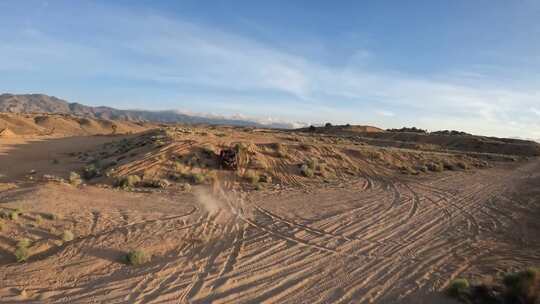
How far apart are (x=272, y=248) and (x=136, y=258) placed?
3.35 metres

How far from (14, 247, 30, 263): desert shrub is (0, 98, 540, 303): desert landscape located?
4 cm

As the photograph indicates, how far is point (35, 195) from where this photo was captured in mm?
12711

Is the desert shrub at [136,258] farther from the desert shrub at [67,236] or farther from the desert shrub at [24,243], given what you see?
the desert shrub at [24,243]

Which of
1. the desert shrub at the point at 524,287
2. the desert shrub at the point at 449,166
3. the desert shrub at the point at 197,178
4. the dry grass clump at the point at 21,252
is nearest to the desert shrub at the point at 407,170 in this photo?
the desert shrub at the point at 449,166

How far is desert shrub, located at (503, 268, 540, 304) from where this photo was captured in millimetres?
6129

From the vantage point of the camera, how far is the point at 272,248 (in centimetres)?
925

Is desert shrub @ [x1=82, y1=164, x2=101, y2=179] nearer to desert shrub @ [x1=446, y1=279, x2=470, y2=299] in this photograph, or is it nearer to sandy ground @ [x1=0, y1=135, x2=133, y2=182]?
sandy ground @ [x1=0, y1=135, x2=133, y2=182]

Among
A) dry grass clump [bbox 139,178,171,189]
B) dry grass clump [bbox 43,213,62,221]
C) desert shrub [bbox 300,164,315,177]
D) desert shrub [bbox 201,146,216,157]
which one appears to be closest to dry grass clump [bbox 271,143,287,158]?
desert shrub [bbox 300,164,315,177]

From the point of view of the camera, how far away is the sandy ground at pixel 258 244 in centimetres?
705

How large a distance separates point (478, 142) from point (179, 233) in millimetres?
56679

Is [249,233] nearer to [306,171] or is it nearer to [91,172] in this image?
[306,171]

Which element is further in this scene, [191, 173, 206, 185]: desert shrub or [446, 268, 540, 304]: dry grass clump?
[191, 173, 206, 185]: desert shrub

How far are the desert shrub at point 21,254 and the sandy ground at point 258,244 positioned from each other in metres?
0.18

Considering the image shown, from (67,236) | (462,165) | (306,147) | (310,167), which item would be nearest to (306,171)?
(310,167)
